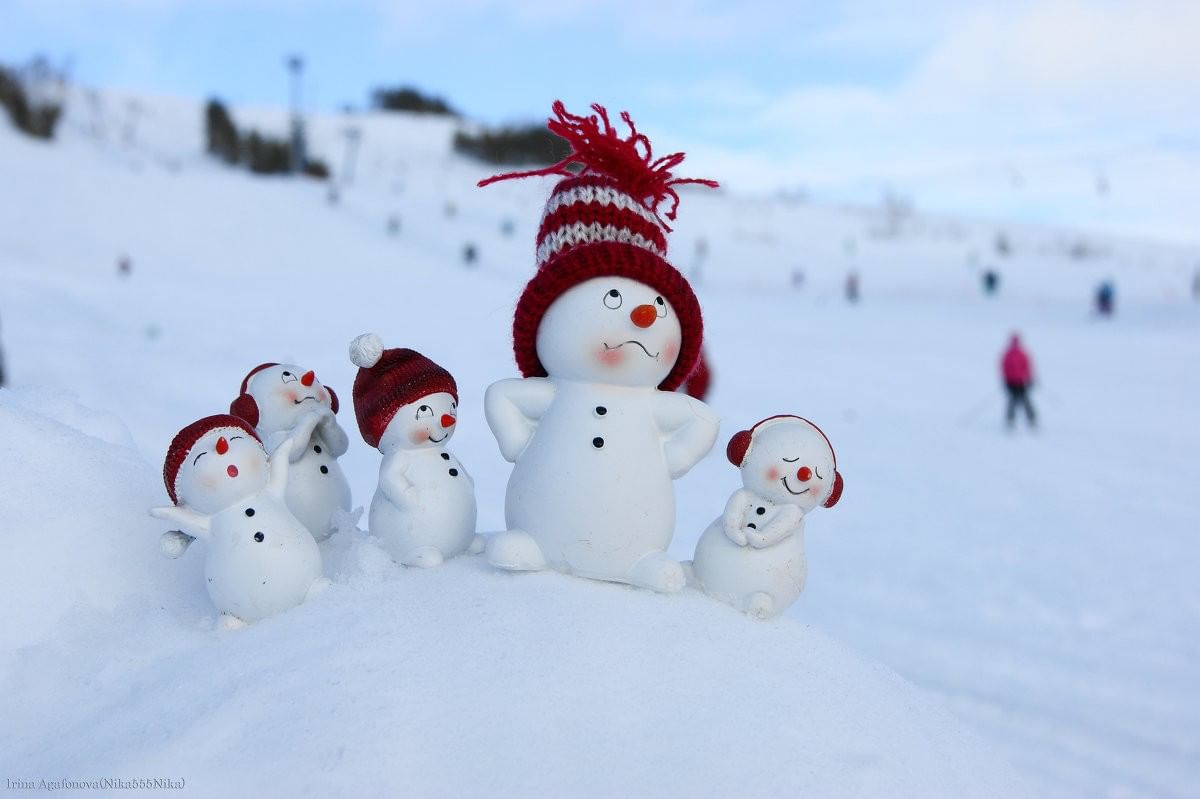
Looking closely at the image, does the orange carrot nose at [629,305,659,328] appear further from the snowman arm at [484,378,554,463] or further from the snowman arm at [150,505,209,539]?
the snowman arm at [150,505,209,539]

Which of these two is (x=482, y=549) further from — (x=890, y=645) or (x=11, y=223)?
(x=11, y=223)

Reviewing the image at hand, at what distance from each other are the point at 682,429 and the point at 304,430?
3.53ft

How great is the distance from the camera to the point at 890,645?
5062mm

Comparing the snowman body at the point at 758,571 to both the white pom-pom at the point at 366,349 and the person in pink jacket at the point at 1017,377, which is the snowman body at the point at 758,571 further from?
the person in pink jacket at the point at 1017,377

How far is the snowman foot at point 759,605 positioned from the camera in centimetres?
254

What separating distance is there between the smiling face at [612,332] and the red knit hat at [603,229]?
3 cm

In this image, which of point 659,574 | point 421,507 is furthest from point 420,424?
point 659,574

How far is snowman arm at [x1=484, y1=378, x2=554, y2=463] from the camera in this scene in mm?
2730

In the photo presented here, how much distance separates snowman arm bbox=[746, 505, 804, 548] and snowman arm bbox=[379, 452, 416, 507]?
2.99 ft


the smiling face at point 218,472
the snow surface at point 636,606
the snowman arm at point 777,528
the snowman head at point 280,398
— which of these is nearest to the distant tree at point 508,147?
the snow surface at point 636,606

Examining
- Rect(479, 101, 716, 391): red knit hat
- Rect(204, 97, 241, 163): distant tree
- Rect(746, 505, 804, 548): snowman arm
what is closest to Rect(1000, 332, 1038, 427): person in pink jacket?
Rect(479, 101, 716, 391): red knit hat

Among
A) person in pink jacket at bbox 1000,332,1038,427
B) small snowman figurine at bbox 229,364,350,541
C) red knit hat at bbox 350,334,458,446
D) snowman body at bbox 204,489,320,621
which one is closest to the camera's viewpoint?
snowman body at bbox 204,489,320,621

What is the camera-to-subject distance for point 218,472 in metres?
2.50

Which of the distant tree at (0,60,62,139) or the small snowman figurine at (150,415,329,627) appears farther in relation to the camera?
the distant tree at (0,60,62,139)
